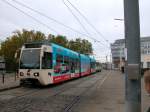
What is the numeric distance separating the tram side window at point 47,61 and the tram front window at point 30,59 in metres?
0.42

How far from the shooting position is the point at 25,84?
23422mm

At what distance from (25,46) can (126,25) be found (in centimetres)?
1823

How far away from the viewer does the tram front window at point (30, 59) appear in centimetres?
2219

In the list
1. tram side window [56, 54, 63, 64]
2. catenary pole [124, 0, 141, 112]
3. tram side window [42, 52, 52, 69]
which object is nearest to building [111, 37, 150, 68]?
tram side window [56, 54, 63, 64]

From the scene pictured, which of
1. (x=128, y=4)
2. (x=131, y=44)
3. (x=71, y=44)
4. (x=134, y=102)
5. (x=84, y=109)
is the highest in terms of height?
(x=71, y=44)

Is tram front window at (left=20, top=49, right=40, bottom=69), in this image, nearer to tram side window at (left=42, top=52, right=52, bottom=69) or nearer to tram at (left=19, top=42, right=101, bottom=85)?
tram at (left=19, top=42, right=101, bottom=85)

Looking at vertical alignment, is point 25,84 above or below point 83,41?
below

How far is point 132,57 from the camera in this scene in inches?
210

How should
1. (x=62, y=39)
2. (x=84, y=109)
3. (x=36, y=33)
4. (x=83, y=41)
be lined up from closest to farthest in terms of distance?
(x=84, y=109)
(x=36, y=33)
(x=62, y=39)
(x=83, y=41)

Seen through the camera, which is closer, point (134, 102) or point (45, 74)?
point (134, 102)

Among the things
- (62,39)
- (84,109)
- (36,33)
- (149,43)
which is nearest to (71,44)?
(62,39)

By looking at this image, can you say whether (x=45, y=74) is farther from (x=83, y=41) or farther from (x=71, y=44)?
(x=83, y=41)

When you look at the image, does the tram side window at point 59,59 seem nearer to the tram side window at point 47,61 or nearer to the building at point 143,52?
the tram side window at point 47,61

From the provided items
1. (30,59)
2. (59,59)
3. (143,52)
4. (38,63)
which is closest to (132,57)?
(38,63)
